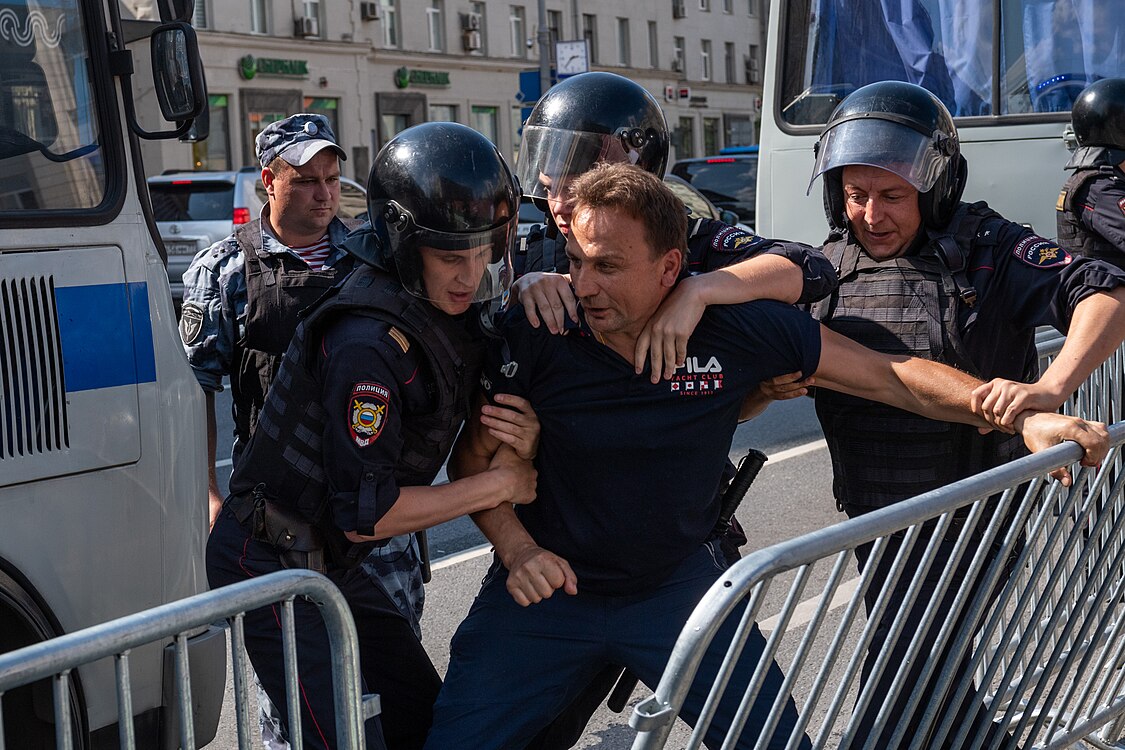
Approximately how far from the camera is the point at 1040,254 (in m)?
3.22

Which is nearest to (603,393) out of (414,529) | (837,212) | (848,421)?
(414,529)

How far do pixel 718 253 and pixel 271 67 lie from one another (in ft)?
102

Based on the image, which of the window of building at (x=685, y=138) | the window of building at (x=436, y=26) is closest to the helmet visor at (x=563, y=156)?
the window of building at (x=436, y=26)

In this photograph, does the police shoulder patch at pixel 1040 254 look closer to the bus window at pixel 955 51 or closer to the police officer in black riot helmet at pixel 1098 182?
the police officer in black riot helmet at pixel 1098 182

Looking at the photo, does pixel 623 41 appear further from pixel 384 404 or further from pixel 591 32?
pixel 384 404

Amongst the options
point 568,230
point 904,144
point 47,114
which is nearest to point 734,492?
point 568,230

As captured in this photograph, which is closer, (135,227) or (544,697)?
(544,697)

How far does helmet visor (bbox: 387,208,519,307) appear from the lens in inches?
108

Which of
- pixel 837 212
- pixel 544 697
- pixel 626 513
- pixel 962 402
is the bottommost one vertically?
pixel 544 697

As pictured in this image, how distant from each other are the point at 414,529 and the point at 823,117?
6122 millimetres

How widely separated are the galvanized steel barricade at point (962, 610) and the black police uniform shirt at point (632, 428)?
0.92ft

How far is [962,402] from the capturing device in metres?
2.96

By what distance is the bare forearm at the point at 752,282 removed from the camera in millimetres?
2926

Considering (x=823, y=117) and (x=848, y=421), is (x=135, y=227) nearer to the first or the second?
(x=848, y=421)
